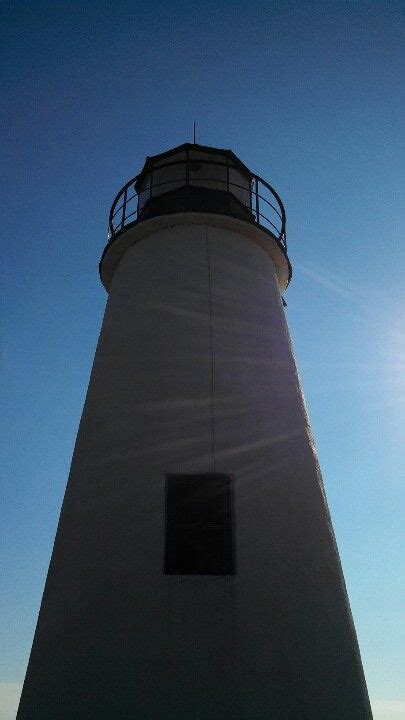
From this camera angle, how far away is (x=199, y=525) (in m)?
6.77

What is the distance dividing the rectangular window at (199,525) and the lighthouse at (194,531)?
2 cm

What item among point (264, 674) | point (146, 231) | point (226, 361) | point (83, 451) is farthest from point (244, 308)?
point (264, 674)

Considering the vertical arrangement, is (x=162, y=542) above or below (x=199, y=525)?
below

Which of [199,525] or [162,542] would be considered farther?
[199,525]

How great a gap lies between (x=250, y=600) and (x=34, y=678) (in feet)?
8.08

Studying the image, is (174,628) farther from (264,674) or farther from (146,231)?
(146,231)

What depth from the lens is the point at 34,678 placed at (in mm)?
6301

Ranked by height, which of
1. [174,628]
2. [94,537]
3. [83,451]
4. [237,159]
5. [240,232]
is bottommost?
[174,628]

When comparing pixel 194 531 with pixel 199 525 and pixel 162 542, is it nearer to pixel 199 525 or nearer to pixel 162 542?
pixel 199 525

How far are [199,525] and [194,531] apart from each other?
0.30 feet

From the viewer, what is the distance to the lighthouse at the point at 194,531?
5.94m

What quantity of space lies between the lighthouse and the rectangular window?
0.02 meters

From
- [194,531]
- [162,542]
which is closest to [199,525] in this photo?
[194,531]

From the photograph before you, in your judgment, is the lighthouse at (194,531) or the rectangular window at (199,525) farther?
the rectangular window at (199,525)
